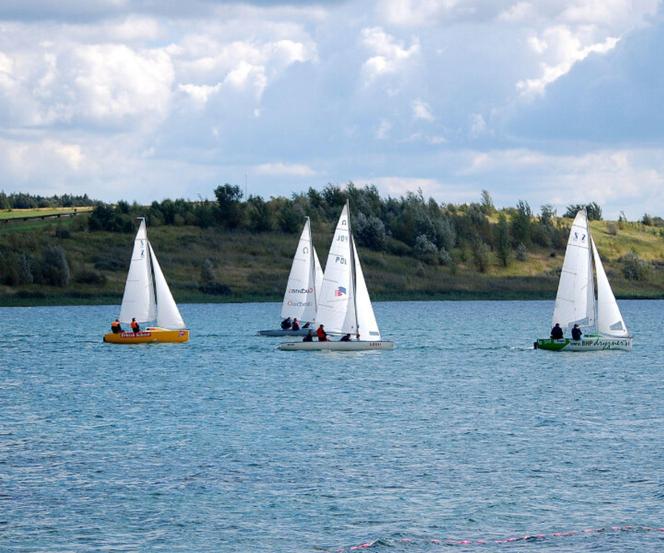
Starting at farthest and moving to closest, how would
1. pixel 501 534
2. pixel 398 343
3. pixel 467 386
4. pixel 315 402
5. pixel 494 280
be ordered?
1. pixel 494 280
2. pixel 398 343
3. pixel 467 386
4. pixel 315 402
5. pixel 501 534

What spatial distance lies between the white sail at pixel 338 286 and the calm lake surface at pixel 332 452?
2.65 m

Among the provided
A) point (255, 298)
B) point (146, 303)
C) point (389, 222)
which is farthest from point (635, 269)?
point (146, 303)

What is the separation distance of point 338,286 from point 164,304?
15708 mm

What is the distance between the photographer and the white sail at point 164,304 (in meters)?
86.9

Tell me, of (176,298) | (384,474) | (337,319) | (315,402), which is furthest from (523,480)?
(176,298)

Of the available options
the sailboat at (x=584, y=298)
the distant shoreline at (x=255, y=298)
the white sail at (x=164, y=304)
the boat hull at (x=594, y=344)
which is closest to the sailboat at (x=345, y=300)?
the boat hull at (x=594, y=344)

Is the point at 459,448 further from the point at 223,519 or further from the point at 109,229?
the point at 109,229

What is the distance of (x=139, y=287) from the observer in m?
87.0

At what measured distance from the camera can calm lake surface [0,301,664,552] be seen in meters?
32.3

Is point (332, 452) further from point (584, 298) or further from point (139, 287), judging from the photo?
point (139, 287)

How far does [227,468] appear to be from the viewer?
40.5 metres

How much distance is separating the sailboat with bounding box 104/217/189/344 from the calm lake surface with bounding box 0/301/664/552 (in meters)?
4.37

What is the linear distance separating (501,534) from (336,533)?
3766 millimetres

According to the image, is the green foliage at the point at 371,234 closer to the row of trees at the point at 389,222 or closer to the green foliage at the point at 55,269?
the row of trees at the point at 389,222
